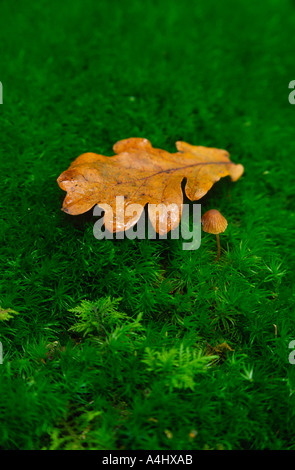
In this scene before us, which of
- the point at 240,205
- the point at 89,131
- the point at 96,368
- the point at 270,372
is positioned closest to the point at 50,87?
the point at 89,131

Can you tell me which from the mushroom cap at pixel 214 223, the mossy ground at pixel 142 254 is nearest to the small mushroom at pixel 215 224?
the mushroom cap at pixel 214 223

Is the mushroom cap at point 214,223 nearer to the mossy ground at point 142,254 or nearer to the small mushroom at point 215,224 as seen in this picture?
the small mushroom at point 215,224

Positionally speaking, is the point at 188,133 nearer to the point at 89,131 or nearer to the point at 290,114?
the point at 89,131

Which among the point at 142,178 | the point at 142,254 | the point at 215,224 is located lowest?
the point at 142,254

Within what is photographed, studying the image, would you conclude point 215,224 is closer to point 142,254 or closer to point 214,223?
point 214,223

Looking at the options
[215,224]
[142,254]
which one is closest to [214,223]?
[215,224]

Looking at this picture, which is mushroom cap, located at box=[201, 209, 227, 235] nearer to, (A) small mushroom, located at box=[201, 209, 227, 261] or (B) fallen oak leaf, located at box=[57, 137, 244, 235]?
(A) small mushroom, located at box=[201, 209, 227, 261]
